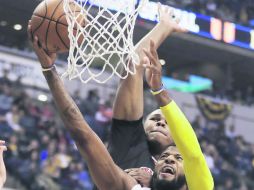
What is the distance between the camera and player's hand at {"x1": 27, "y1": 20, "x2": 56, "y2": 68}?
2.88 m

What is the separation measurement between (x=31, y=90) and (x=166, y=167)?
29.3ft

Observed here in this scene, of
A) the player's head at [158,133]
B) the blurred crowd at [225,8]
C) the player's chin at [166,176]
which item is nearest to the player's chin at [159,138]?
the player's head at [158,133]

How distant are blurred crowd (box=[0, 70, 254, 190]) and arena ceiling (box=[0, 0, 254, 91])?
2462 millimetres

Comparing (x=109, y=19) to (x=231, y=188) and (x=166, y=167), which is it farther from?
(x=231, y=188)

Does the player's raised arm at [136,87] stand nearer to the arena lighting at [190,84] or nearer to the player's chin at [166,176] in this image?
the player's chin at [166,176]

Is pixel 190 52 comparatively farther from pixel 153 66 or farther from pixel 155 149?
pixel 153 66

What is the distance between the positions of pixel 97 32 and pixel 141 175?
744mm

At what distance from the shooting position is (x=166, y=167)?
304 cm

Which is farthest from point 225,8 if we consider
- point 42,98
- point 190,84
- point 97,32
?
point 97,32

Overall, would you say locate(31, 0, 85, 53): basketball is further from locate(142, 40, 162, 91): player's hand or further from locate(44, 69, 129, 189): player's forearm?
locate(142, 40, 162, 91): player's hand

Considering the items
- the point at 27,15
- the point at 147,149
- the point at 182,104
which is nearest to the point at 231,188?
the point at 182,104

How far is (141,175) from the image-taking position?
3217 mm

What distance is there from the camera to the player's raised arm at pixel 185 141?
2881mm

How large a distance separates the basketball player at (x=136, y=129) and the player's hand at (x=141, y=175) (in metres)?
0.24
